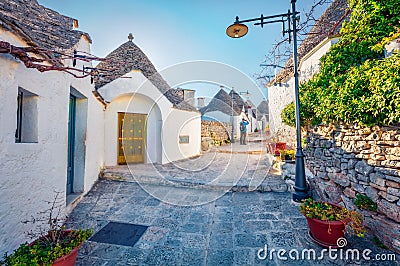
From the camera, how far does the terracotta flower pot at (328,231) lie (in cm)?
253

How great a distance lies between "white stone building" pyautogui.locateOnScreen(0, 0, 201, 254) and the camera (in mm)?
2125

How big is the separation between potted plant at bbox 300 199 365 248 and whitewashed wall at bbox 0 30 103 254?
3785mm

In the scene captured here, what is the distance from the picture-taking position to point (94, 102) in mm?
5676

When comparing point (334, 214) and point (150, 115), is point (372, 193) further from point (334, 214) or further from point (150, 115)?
point (150, 115)

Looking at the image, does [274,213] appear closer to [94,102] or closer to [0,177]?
[0,177]

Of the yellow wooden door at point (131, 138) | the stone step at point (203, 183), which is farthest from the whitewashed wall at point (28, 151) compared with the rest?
the yellow wooden door at point (131, 138)

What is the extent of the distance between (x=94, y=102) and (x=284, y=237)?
5854mm

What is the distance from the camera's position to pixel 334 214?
268 cm

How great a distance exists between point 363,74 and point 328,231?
2311 mm

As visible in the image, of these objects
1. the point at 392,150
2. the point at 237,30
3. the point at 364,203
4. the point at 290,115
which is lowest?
the point at 364,203

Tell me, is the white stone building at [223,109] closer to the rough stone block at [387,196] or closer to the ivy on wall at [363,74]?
the ivy on wall at [363,74]

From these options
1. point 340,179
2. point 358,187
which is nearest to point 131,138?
point 340,179

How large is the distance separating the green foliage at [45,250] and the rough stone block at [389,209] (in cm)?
380

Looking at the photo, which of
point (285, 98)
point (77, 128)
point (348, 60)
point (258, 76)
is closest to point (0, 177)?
point (77, 128)
